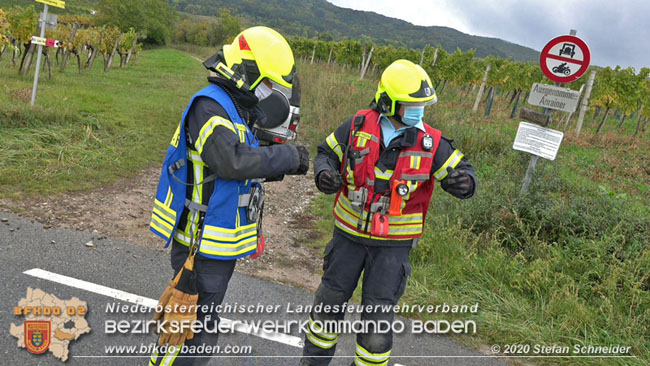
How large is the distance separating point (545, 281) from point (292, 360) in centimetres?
281

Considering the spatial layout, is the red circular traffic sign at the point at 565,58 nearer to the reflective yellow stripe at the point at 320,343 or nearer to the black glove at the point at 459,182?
the black glove at the point at 459,182

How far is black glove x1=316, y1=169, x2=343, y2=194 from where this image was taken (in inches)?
110

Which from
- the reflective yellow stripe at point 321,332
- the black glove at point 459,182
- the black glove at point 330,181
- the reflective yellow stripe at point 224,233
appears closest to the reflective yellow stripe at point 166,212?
the reflective yellow stripe at point 224,233

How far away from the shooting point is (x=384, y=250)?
A: 2936mm

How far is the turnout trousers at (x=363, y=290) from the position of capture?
2850mm

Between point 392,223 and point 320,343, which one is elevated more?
point 392,223

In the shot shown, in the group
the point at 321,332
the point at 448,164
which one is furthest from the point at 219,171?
the point at 448,164

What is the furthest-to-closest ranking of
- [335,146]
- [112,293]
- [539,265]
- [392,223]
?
1. [539,265]
2. [112,293]
3. [335,146]
4. [392,223]

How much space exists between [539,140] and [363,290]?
3943mm

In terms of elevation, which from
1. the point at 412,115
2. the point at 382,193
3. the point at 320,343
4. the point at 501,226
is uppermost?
the point at 412,115

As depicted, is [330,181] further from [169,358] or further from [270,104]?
[169,358]

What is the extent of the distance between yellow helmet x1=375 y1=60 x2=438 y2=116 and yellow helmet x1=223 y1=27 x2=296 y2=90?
2.59 ft

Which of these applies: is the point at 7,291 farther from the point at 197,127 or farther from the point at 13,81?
the point at 13,81

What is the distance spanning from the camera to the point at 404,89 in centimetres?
280
